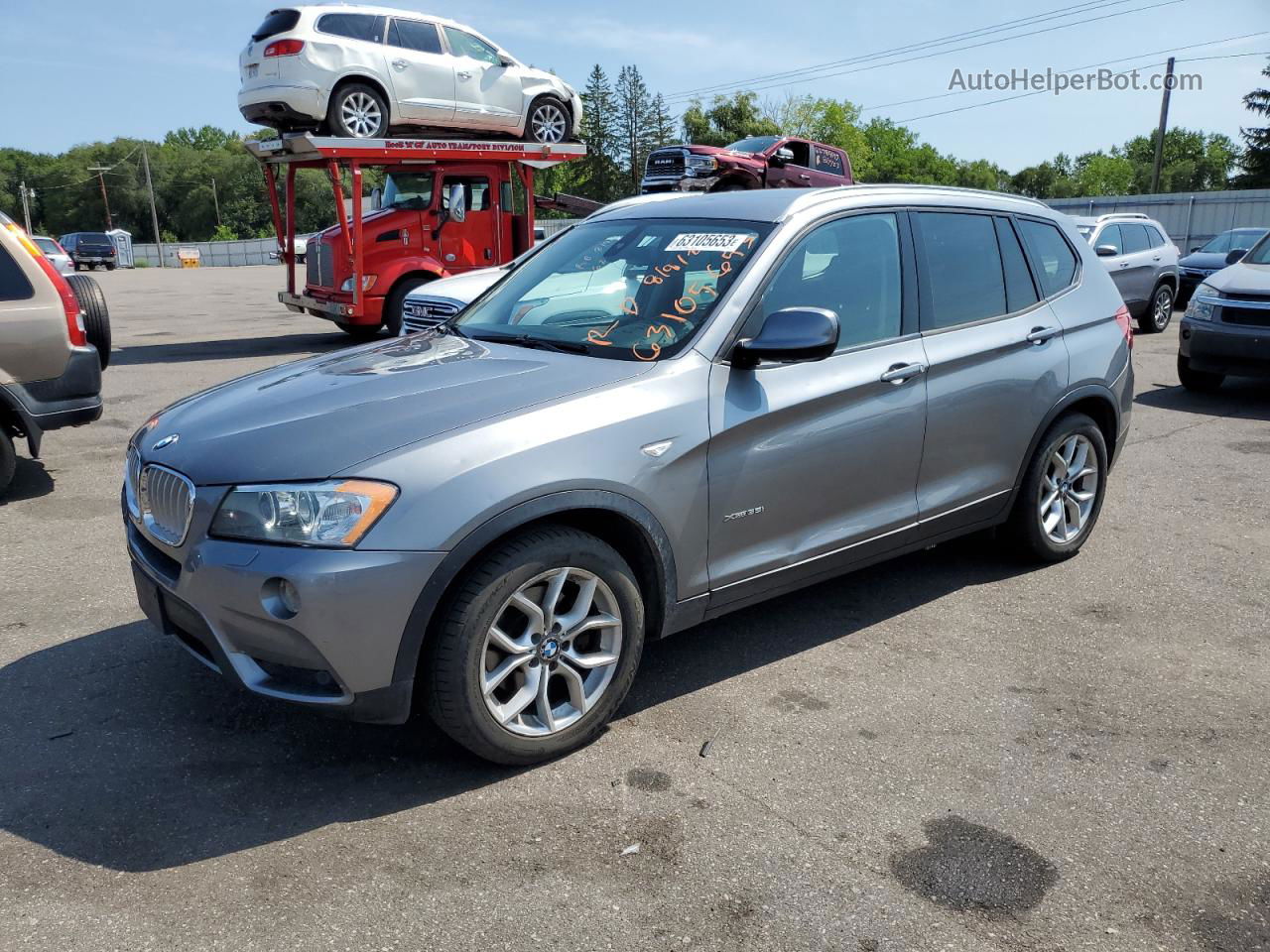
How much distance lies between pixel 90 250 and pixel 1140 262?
49429 millimetres

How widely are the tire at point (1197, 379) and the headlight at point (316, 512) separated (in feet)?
31.2

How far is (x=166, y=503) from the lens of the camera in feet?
10.6

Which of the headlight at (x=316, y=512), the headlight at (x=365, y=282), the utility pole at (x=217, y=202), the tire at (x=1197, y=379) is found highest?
the utility pole at (x=217, y=202)

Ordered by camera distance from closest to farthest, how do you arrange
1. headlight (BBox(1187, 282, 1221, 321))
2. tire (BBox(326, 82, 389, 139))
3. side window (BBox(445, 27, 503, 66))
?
headlight (BBox(1187, 282, 1221, 321)) → tire (BBox(326, 82, 389, 139)) → side window (BBox(445, 27, 503, 66))

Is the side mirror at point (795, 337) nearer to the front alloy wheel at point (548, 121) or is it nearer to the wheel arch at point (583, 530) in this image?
the wheel arch at point (583, 530)

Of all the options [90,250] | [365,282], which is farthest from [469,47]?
[90,250]

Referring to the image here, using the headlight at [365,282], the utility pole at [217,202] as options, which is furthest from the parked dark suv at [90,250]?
the utility pole at [217,202]

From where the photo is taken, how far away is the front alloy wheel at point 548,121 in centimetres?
1479

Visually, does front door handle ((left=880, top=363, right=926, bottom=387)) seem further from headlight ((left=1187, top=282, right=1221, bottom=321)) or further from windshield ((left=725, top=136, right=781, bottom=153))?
windshield ((left=725, top=136, right=781, bottom=153))

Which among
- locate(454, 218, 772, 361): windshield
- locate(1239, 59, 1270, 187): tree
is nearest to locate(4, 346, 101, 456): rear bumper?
locate(454, 218, 772, 361): windshield

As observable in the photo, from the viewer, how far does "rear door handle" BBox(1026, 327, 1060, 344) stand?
15.4 ft

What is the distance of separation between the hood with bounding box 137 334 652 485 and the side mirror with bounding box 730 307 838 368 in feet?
1.35

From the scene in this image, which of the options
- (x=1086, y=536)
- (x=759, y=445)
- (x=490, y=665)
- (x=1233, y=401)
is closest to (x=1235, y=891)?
(x=759, y=445)

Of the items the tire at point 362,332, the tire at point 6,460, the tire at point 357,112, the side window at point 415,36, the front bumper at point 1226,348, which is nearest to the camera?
the tire at point 6,460
